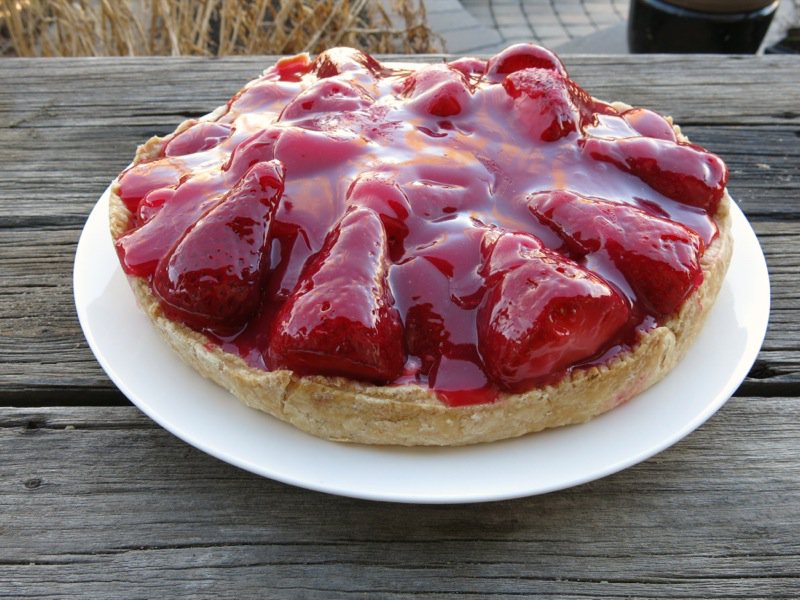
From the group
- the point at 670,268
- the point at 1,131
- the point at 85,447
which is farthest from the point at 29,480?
the point at 1,131

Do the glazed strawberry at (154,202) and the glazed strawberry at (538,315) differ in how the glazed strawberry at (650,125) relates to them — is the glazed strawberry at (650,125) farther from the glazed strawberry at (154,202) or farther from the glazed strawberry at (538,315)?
the glazed strawberry at (154,202)

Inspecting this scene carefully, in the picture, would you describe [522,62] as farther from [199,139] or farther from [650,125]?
[199,139]

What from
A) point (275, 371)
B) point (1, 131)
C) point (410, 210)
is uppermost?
point (410, 210)

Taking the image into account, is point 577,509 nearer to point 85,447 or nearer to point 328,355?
point 328,355

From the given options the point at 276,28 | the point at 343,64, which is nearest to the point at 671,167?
the point at 343,64

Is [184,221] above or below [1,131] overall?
above
